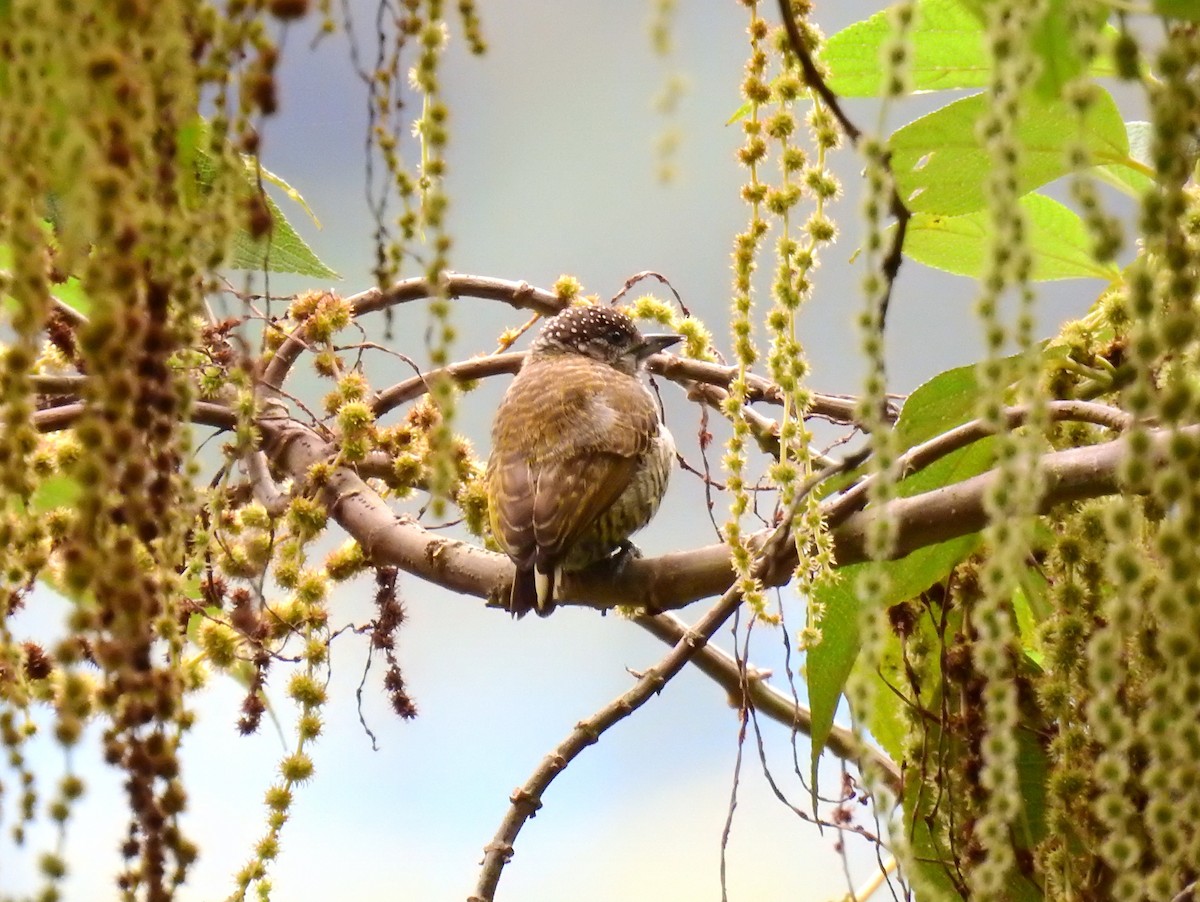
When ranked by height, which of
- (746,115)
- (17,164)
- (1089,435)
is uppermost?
(746,115)

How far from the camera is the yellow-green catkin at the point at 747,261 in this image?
1.16 m

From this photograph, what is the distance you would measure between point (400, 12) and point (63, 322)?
1023 millimetres

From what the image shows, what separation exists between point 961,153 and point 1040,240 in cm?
35

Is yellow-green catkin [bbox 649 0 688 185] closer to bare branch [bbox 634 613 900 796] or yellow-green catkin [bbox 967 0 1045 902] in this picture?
yellow-green catkin [bbox 967 0 1045 902]

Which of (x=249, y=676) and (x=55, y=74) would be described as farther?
(x=249, y=676)

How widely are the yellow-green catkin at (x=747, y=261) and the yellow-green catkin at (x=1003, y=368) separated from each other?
501 mm

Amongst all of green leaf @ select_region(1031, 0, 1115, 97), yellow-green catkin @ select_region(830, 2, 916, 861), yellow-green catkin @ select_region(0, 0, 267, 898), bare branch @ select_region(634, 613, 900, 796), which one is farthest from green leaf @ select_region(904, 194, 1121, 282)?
yellow-green catkin @ select_region(0, 0, 267, 898)

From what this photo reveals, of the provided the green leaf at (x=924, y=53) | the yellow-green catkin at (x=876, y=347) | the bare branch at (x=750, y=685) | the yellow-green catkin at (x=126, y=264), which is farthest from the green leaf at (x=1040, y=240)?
the yellow-green catkin at (x=126, y=264)

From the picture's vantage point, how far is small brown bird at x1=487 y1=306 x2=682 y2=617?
6.36 feet

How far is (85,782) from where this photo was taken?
74 centimetres

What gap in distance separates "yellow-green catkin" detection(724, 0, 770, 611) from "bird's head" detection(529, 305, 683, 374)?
1323 millimetres

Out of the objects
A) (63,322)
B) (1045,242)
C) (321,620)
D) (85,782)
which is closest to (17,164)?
(85,782)

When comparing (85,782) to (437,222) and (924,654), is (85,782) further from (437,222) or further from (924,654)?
(924,654)

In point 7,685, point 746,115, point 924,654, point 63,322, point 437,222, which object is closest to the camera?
point 437,222
